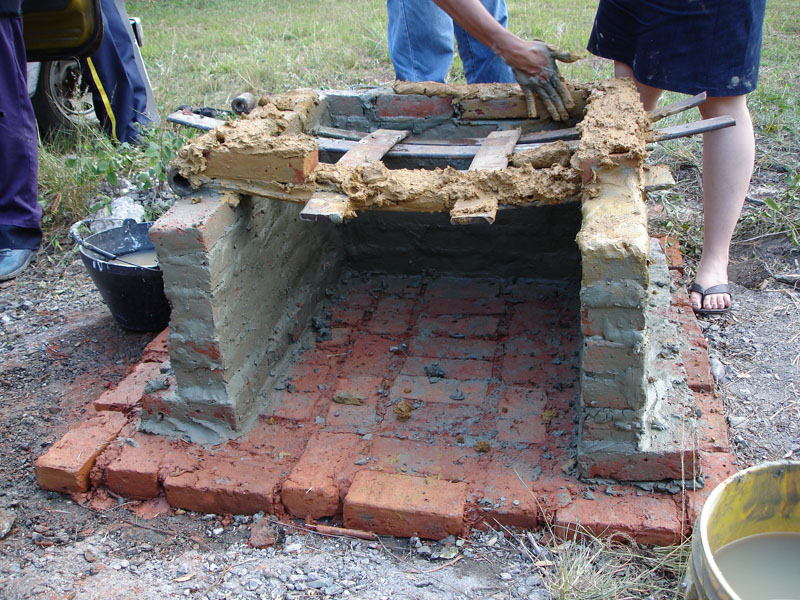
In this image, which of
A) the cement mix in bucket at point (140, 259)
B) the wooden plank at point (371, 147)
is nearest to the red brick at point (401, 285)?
the wooden plank at point (371, 147)

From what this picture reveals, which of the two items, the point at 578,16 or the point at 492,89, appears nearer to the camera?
the point at 492,89

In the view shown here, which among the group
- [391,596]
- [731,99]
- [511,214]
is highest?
[731,99]

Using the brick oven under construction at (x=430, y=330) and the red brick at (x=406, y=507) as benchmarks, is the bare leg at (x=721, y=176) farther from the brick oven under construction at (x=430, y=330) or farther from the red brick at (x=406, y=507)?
the red brick at (x=406, y=507)

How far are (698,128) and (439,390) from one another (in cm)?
134

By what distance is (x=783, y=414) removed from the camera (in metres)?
2.85

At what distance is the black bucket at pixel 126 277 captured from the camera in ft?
11.0

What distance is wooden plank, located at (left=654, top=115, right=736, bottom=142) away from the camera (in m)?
2.53

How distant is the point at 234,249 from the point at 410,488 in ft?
3.39

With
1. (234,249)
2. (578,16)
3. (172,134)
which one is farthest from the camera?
(578,16)

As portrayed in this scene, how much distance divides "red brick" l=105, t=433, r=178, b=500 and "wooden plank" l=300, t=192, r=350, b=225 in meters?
1.01

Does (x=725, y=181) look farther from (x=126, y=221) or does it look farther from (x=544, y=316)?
(x=126, y=221)

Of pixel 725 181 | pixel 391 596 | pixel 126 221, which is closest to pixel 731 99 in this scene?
pixel 725 181

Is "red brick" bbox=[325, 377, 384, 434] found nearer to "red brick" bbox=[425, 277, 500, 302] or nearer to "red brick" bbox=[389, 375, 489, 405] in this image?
"red brick" bbox=[389, 375, 489, 405]

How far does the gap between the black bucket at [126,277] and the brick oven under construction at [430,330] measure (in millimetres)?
711
